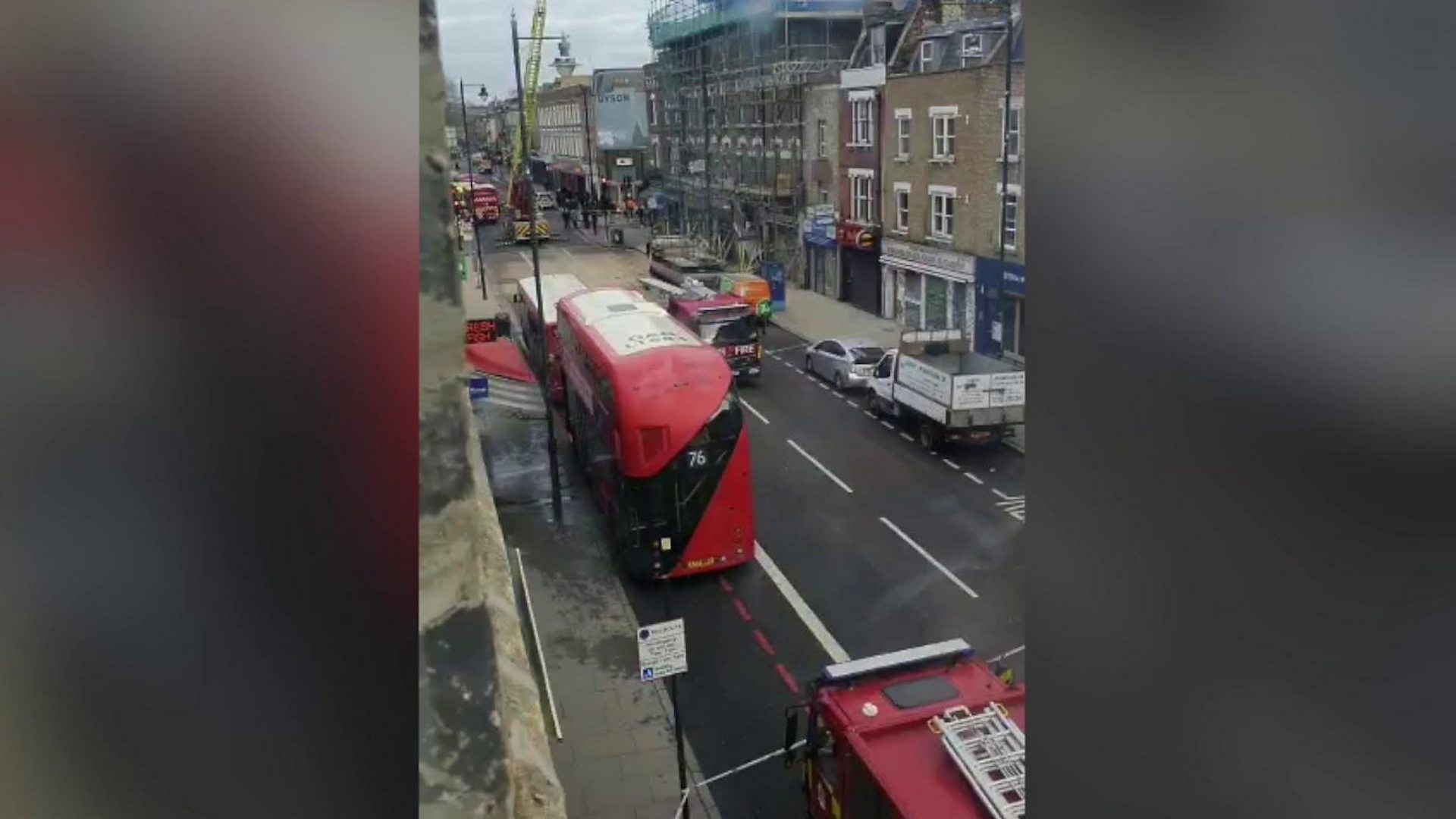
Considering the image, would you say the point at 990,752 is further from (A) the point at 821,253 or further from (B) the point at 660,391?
(A) the point at 821,253

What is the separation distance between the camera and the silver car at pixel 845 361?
2250 centimetres

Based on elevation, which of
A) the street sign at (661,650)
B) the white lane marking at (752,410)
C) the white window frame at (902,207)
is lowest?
the white lane marking at (752,410)

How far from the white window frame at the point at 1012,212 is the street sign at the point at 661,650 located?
14.9 m

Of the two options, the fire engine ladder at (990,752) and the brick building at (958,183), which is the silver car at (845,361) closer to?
the brick building at (958,183)

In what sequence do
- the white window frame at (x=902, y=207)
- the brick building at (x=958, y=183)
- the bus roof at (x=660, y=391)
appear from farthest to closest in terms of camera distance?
the white window frame at (x=902, y=207)
the brick building at (x=958, y=183)
the bus roof at (x=660, y=391)

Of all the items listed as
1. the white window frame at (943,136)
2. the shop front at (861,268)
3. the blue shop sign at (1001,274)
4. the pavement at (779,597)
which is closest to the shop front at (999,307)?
the blue shop sign at (1001,274)

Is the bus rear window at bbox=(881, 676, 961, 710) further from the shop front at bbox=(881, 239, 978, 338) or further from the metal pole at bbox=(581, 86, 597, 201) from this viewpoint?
the metal pole at bbox=(581, 86, 597, 201)

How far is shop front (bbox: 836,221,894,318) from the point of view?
96.5 feet

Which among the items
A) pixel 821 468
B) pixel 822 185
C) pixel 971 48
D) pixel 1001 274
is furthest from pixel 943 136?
pixel 821 468

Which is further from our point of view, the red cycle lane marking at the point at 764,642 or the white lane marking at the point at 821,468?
the white lane marking at the point at 821,468

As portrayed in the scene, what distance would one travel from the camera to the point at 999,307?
2350cm
